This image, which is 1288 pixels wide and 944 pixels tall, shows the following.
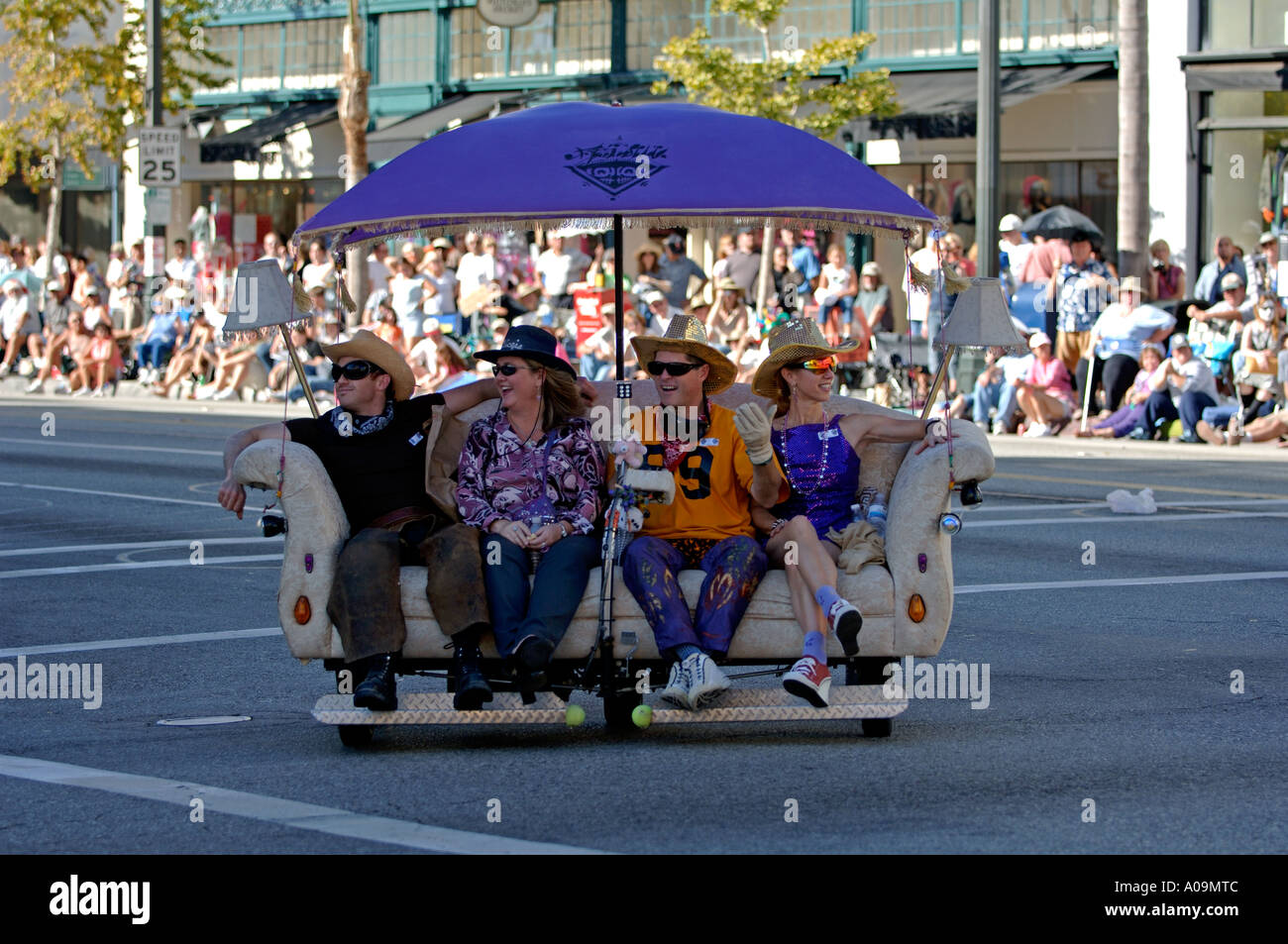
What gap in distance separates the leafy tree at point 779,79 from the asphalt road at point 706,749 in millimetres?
17328

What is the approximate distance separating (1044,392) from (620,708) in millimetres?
16022

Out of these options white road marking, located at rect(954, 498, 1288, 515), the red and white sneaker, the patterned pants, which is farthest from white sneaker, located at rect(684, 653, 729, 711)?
white road marking, located at rect(954, 498, 1288, 515)

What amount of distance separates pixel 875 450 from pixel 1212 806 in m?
2.79

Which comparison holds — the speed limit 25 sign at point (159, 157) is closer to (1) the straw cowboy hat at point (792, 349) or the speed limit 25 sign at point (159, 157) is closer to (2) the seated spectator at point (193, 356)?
(2) the seated spectator at point (193, 356)

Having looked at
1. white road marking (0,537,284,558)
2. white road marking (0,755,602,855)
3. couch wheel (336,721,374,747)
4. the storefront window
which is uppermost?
the storefront window

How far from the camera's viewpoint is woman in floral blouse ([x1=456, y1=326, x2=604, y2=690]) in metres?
8.13

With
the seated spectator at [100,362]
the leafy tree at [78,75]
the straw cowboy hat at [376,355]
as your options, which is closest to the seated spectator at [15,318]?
the seated spectator at [100,362]

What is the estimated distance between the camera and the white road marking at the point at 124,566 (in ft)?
42.9

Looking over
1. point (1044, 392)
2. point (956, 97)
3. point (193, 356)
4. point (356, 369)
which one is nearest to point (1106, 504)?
point (1044, 392)

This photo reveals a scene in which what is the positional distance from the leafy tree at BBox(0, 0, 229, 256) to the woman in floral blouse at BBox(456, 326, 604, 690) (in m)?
33.1

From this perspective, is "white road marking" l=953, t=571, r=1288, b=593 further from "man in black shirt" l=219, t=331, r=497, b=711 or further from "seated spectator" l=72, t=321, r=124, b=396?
"seated spectator" l=72, t=321, r=124, b=396

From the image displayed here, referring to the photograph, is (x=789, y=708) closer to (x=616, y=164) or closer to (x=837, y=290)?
(x=616, y=164)

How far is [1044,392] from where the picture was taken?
23.6 m
